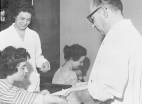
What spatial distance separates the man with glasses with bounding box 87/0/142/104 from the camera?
38.1 inches

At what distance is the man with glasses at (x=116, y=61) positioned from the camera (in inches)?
38.1

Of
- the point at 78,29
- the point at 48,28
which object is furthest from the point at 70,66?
the point at 78,29

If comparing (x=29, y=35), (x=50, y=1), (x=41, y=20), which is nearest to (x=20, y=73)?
(x=29, y=35)

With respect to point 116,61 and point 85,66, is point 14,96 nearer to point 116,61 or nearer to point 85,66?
point 116,61

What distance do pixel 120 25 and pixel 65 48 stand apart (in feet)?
5.38

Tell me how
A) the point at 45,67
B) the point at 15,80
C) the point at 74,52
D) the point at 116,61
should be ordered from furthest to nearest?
the point at 74,52, the point at 45,67, the point at 15,80, the point at 116,61

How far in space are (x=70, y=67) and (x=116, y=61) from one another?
1.33 metres

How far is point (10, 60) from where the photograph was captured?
1.39 meters

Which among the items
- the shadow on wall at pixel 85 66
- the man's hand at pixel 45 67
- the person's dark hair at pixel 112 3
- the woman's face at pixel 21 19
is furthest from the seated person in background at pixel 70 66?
the person's dark hair at pixel 112 3

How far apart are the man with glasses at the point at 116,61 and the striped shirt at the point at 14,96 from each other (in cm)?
37

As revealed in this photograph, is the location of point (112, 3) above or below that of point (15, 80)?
above

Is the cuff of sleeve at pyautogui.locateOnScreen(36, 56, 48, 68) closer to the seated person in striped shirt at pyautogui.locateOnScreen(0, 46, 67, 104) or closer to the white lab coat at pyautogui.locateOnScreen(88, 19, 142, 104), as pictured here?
the seated person in striped shirt at pyautogui.locateOnScreen(0, 46, 67, 104)

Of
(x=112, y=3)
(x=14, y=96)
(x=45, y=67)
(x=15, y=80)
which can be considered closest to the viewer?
(x=112, y=3)

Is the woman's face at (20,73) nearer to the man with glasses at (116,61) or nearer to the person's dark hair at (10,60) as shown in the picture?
the person's dark hair at (10,60)
